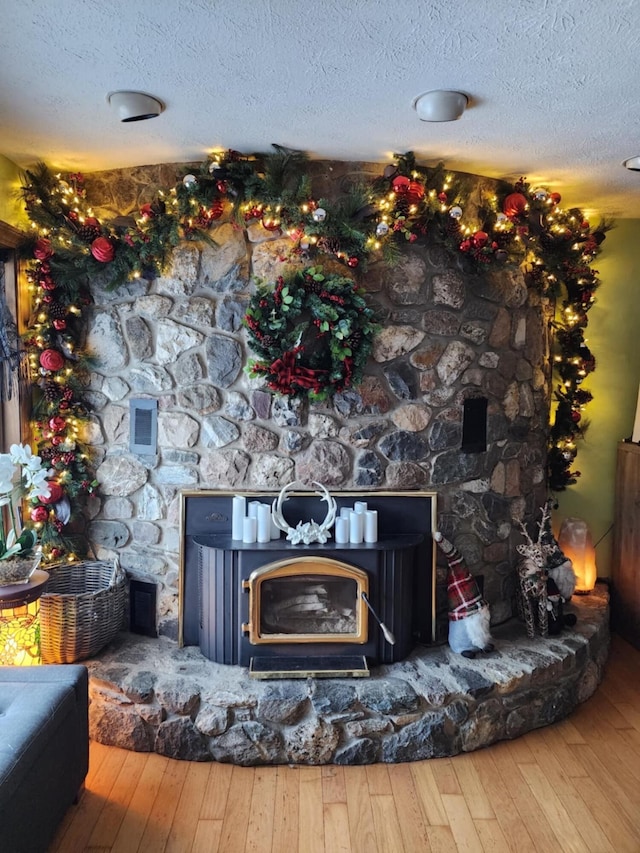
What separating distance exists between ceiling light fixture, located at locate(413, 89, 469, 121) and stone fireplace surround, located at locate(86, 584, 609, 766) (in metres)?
2.23

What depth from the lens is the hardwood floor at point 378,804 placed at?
211 cm

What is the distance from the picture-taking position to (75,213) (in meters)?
2.88

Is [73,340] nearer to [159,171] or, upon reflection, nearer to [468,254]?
[159,171]

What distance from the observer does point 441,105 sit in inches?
84.4

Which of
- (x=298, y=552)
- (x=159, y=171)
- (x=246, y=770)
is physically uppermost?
(x=159, y=171)

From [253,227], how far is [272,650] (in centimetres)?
190

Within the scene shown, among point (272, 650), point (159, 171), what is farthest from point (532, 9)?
point (272, 650)

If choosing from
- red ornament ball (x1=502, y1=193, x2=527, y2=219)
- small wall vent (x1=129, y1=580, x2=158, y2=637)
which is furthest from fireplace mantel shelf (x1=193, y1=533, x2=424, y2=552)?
red ornament ball (x1=502, y1=193, x2=527, y2=219)

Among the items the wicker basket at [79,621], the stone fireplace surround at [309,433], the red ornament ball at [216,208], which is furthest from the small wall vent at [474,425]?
the wicker basket at [79,621]

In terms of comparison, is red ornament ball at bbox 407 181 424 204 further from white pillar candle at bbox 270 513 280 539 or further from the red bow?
white pillar candle at bbox 270 513 280 539

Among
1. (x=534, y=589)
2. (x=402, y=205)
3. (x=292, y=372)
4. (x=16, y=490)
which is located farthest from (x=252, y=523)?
(x=402, y=205)

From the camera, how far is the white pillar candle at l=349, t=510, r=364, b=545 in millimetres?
2824

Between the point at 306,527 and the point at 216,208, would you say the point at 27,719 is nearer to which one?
the point at 306,527

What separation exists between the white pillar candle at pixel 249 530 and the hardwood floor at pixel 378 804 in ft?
3.01
